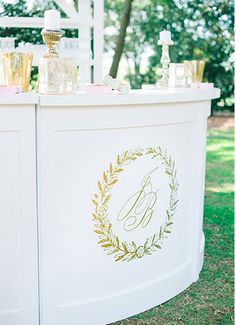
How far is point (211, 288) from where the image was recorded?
2855 mm

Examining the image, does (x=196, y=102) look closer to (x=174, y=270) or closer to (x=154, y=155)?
(x=154, y=155)

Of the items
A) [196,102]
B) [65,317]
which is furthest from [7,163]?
[196,102]

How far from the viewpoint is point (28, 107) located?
6.91ft

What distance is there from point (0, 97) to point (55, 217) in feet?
1.69

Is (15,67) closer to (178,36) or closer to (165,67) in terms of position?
(165,67)

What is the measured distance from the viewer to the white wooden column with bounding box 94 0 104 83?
10.4 feet

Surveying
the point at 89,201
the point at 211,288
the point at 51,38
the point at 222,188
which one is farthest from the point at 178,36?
the point at 89,201

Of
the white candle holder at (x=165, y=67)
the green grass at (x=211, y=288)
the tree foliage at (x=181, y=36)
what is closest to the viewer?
the green grass at (x=211, y=288)

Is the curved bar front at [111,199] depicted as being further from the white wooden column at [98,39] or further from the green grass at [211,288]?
the white wooden column at [98,39]

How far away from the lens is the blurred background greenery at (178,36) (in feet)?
27.2

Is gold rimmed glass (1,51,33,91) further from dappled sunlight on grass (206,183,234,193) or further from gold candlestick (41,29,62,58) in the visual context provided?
dappled sunlight on grass (206,183,234,193)

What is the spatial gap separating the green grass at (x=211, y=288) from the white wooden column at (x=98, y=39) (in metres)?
1.23

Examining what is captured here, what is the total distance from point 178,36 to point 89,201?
6952 mm

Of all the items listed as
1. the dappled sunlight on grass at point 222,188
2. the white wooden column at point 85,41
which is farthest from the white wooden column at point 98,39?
the dappled sunlight on grass at point 222,188
